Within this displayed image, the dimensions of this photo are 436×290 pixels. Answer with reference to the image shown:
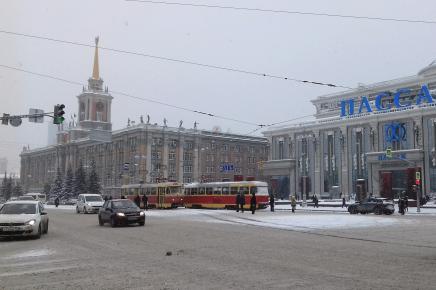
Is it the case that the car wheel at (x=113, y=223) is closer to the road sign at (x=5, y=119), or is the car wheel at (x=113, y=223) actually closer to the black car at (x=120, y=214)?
the black car at (x=120, y=214)

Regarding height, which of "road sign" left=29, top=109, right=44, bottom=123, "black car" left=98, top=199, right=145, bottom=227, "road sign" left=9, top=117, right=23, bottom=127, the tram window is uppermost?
"road sign" left=29, top=109, right=44, bottom=123

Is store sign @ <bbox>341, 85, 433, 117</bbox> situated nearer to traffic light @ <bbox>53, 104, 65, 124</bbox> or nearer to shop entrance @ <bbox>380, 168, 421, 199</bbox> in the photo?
shop entrance @ <bbox>380, 168, 421, 199</bbox>

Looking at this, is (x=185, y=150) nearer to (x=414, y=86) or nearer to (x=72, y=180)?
(x=72, y=180)

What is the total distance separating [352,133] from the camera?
274 feet

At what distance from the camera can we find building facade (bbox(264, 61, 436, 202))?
238 feet

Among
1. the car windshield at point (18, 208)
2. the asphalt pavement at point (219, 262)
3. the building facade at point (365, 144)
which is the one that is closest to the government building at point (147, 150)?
the building facade at point (365, 144)

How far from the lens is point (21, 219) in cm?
1750

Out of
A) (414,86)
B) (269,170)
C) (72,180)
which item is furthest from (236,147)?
(414,86)

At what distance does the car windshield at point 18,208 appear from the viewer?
733 inches

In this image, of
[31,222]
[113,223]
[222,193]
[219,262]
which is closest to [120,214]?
[113,223]

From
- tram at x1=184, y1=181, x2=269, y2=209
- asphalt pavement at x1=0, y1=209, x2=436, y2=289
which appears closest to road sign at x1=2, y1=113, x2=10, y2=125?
asphalt pavement at x1=0, y1=209, x2=436, y2=289

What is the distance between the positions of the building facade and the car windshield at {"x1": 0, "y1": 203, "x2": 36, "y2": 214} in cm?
5361

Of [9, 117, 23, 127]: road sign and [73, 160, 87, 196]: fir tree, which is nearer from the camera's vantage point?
[9, 117, 23, 127]: road sign

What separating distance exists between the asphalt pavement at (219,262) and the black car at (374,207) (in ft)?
69.9
